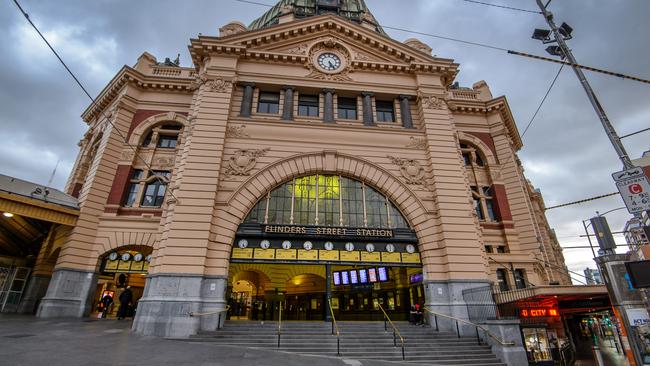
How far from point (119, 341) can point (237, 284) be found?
18781 mm

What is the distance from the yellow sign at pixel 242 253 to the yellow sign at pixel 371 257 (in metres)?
7.27

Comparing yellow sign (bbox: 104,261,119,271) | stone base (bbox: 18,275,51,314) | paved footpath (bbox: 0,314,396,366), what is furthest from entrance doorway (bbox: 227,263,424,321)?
stone base (bbox: 18,275,51,314)

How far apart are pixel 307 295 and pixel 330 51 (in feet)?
71.8

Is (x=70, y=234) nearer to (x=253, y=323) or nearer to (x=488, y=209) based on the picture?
(x=253, y=323)

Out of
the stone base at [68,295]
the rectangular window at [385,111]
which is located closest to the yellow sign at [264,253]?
the stone base at [68,295]

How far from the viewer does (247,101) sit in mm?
23047

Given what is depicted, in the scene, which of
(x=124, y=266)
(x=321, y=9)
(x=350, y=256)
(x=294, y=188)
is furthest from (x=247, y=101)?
(x=321, y=9)

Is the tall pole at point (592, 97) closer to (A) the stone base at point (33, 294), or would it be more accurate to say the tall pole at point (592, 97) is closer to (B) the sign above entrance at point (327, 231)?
(B) the sign above entrance at point (327, 231)

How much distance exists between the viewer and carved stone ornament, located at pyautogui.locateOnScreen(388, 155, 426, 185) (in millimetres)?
22047

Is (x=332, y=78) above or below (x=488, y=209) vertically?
above

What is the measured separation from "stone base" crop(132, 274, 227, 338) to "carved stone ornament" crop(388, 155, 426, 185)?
14.4m

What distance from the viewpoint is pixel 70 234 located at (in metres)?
21.9

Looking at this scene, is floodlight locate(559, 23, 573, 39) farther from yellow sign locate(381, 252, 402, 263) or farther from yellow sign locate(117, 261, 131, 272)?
yellow sign locate(117, 261, 131, 272)

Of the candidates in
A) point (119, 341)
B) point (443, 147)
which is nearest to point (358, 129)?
point (443, 147)
